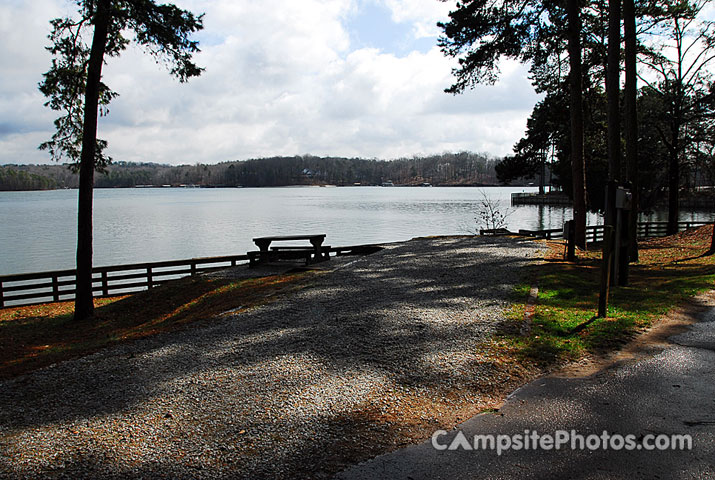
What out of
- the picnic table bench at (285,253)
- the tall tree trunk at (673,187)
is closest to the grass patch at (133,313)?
the picnic table bench at (285,253)

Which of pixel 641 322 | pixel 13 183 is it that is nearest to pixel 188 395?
pixel 641 322

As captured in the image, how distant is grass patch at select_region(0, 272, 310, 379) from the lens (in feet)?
32.3

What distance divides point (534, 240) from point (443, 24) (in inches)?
325

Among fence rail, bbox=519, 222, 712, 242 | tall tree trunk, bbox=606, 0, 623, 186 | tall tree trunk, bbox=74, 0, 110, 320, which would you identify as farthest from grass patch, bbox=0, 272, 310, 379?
fence rail, bbox=519, 222, 712, 242

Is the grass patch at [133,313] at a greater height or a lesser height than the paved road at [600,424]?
lesser

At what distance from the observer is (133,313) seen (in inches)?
517

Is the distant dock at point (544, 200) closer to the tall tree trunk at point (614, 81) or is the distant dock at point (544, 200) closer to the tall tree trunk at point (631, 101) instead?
the tall tree trunk at point (631, 101)

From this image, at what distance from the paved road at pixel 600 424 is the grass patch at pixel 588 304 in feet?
2.24

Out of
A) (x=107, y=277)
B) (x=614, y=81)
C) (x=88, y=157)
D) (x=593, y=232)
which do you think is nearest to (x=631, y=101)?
(x=614, y=81)

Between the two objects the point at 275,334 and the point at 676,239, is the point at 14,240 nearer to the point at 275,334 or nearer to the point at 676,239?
the point at 275,334

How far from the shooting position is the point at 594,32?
21.1m

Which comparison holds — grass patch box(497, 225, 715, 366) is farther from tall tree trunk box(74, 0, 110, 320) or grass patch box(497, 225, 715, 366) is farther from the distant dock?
the distant dock

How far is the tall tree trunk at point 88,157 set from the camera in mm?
12445

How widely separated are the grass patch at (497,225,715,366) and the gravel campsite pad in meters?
0.61
